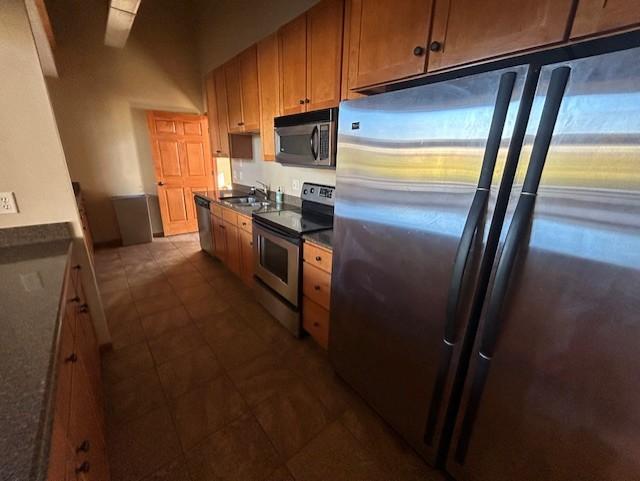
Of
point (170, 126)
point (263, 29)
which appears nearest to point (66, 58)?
point (170, 126)

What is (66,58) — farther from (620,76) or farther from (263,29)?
(620,76)

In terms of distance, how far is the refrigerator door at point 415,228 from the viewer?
0.92 meters

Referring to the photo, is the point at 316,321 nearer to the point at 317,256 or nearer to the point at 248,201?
the point at 317,256

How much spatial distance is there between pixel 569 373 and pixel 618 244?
0.41m

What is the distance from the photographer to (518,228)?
0.84 m

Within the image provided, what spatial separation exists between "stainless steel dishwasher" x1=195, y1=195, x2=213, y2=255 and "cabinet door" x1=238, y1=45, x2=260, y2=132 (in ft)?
3.68

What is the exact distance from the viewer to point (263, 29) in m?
2.94

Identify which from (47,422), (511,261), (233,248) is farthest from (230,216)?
(511,261)

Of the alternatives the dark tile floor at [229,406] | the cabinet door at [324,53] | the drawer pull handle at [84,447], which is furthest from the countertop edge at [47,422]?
the cabinet door at [324,53]

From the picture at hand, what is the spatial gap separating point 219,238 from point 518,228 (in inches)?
123

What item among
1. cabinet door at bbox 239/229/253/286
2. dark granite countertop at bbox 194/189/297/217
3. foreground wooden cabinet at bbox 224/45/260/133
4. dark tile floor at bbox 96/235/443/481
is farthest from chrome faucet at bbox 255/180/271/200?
dark tile floor at bbox 96/235/443/481

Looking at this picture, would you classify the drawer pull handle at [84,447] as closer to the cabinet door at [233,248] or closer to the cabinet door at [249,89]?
the cabinet door at [233,248]

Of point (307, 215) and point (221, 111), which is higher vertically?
point (221, 111)

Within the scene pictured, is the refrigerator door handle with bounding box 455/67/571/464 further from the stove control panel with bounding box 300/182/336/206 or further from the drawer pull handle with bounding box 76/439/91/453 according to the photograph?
the stove control panel with bounding box 300/182/336/206
